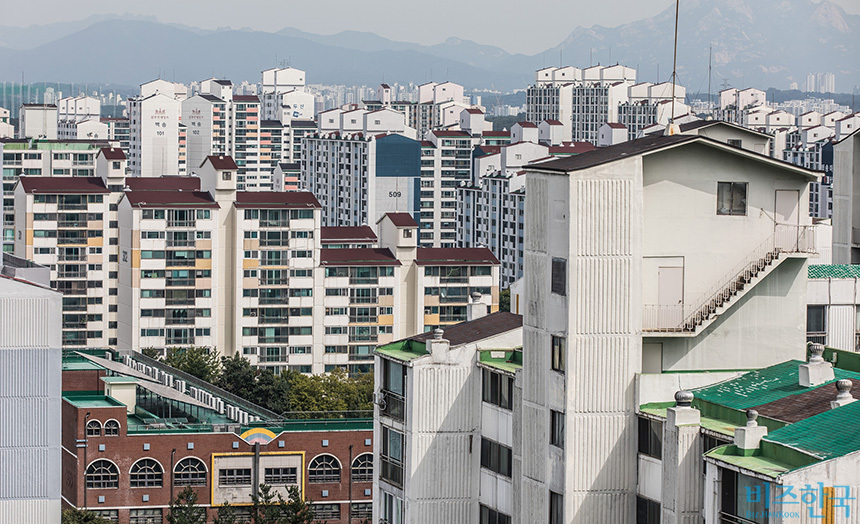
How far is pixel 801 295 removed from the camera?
22.8 meters

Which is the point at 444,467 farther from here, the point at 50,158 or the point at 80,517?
the point at 50,158

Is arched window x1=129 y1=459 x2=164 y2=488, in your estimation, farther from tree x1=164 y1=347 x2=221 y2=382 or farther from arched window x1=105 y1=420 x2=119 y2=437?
tree x1=164 y1=347 x2=221 y2=382

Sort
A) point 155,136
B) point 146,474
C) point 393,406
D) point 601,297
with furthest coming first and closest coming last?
point 155,136
point 146,474
point 393,406
point 601,297

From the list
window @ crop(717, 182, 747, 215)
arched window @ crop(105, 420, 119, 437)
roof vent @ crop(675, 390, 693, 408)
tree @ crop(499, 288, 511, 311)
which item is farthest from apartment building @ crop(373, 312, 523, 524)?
tree @ crop(499, 288, 511, 311)

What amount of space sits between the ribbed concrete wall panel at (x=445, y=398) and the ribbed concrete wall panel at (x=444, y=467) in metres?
0.20

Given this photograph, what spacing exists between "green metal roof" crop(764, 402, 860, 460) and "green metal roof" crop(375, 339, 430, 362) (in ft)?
28.1

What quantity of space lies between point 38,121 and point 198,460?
392 ft

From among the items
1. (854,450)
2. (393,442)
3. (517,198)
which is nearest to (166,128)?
(517,198)

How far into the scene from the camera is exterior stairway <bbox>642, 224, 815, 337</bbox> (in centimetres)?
2189

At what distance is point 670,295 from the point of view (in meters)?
22.0

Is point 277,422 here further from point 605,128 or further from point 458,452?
point 605,128

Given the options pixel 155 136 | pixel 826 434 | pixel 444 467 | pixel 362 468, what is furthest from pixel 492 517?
pixel 155 136

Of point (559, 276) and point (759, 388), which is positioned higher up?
point (559, 276)

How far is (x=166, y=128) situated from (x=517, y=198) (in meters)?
67.7
